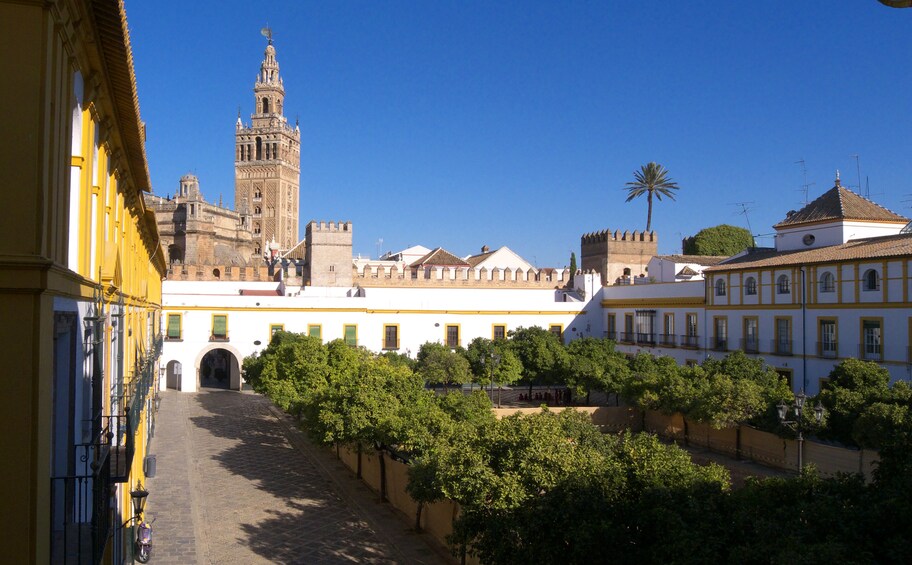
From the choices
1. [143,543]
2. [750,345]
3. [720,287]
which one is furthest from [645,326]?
[143,543]

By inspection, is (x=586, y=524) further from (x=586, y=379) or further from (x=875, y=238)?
(x=875, y=238)

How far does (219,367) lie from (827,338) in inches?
1160

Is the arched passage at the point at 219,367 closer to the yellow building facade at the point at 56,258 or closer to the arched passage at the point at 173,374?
the arched passage at the point at 173,374

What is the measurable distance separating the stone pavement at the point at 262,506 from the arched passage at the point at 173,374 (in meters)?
8.86

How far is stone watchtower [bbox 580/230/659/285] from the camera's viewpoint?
145 ft

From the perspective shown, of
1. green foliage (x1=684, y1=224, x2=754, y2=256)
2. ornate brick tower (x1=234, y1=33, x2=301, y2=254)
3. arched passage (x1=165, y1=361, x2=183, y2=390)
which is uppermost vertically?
ornate brick tower (x1=234, y1=33, x2=301, y2=254)

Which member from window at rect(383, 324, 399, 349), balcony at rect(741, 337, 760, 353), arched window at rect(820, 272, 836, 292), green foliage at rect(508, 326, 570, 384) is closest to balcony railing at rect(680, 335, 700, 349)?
balcony at rect(741, 337, 760, 353)

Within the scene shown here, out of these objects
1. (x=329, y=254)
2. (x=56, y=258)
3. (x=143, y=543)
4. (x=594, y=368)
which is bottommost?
(x=143, y=543)

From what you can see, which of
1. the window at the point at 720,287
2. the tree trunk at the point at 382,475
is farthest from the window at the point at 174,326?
the window at the point at 720,287

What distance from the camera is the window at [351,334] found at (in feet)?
109

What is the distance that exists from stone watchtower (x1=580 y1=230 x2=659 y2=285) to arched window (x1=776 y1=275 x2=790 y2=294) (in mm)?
15980

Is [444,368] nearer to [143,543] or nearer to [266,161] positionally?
[143,543]

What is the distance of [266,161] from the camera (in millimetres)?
75750

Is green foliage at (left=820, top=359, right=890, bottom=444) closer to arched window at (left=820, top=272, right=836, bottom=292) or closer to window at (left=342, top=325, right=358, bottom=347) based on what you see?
arched window at (left=820, top=272, right=836, bottom=292)
